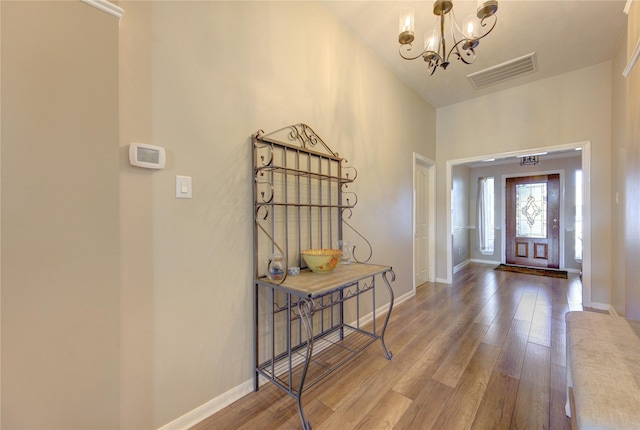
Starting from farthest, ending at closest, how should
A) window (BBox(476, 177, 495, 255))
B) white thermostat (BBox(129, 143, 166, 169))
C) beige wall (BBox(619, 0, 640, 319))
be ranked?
window (BBox(476, 177, 495, 255)) < beige wall (BBox(619, 0, 640, 319)) < white thermostat (BBox(129, 143, 166, 169))

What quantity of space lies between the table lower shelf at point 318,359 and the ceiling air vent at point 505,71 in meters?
3.39

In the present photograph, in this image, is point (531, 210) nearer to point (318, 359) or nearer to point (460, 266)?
point (460, 266)

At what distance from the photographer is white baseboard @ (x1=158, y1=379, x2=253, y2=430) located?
135cm

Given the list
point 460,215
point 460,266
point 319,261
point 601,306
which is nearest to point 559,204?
point 460,215

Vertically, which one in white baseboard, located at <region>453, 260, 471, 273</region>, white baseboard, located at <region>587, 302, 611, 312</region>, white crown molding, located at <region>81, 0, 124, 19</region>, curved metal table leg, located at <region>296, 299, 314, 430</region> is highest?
white crown molding, located at <region>81, 0, 124, 19</region>

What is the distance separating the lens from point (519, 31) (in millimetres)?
2518

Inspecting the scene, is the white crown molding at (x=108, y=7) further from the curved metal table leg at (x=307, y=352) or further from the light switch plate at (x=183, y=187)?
the curved metal table leg at (x=307, y=352)

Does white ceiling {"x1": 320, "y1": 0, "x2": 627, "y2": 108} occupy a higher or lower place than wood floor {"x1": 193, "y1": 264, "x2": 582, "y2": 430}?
higher

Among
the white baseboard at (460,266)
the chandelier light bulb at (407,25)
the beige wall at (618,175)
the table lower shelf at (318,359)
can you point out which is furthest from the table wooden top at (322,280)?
the white baseboard at (460,266)

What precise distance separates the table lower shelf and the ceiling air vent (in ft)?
11.1

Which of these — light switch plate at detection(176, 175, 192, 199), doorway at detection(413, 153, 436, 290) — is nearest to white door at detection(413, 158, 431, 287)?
doorway at detection(413, 153, 436, 290)

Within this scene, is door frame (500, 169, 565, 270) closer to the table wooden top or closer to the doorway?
the doorway

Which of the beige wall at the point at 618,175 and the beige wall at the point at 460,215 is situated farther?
the beige wall at the point at 460,215

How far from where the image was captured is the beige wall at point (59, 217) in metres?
0.92
